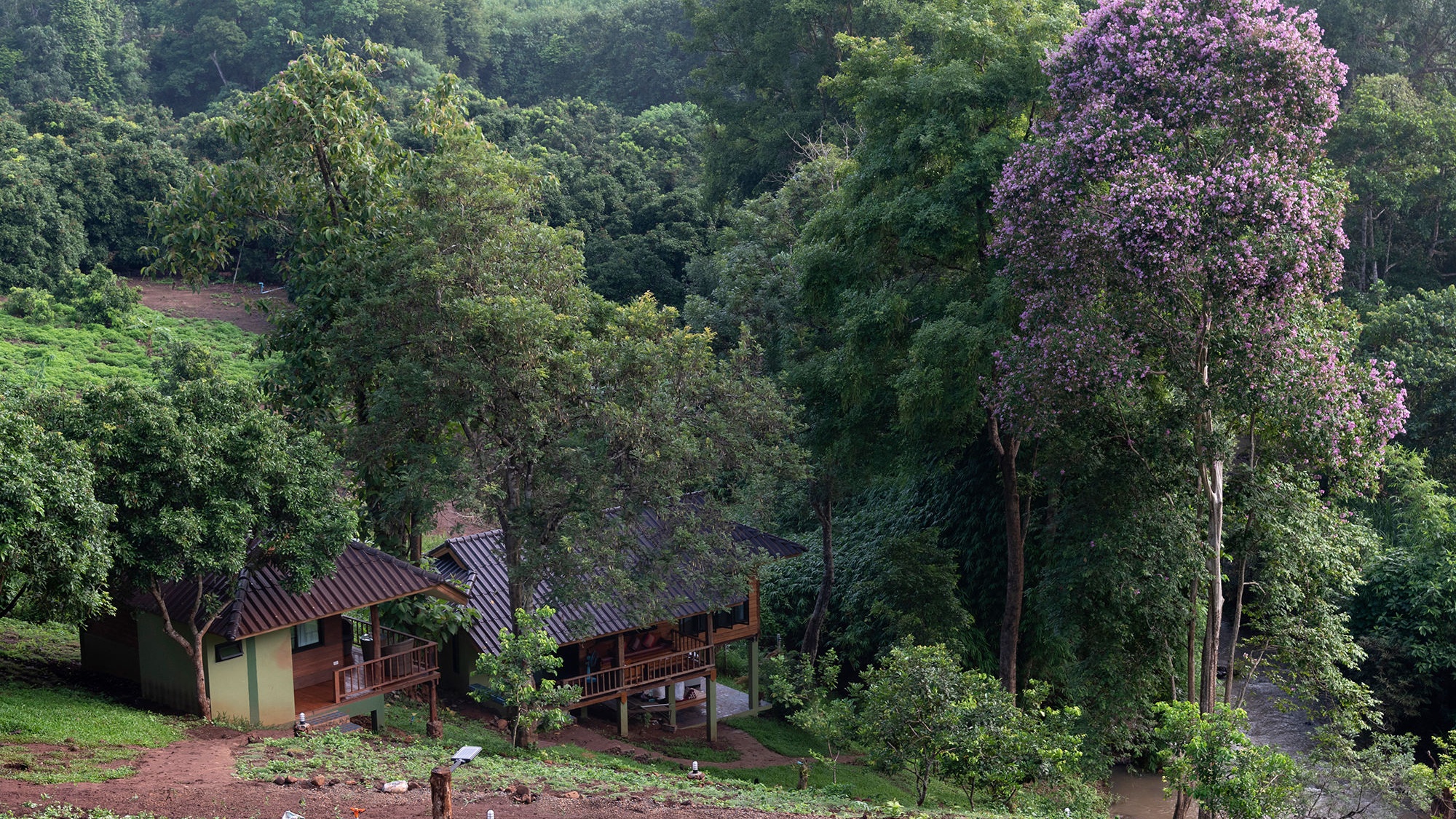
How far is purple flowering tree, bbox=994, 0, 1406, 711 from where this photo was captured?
53.6 ft

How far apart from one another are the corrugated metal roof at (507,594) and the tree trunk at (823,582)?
2553 millimetres

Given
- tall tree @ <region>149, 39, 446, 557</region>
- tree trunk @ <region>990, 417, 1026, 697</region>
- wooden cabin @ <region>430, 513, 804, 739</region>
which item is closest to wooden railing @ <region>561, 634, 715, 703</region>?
wooden cabin @ <region>430, 513, 804, 739</region>

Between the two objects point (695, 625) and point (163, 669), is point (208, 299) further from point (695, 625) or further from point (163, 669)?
point (163, 669)

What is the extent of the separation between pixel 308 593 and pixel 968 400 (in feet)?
37.9

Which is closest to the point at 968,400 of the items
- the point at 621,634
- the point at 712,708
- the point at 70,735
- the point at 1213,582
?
the point at 1213,582

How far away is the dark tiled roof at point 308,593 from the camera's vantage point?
18.0m

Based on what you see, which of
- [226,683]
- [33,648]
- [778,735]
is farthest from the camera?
[778,735]

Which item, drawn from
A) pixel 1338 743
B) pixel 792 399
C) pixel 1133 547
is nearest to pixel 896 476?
pixel 792 399

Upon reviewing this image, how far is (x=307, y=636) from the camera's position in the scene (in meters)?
20.4

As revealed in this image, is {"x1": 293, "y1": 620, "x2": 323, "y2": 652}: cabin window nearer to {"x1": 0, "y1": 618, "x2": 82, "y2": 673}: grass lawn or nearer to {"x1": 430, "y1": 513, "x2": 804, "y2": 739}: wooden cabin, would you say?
{"x1": 430, "y1": 513, "x2": 804, "y2": 739}: wooden cabin

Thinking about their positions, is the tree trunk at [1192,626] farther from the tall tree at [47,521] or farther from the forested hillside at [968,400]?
the tall tree at [47,521]

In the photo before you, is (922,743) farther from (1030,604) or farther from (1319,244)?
(1319,244)

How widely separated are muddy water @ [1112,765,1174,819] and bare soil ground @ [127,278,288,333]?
4068 centimetres

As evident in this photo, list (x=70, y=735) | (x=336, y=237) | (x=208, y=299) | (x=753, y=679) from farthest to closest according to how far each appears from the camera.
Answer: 1. (x=208, y=299)
2. (x=753, y=679)
3. (x=336, y=237)
4. (x=70, y=735)
